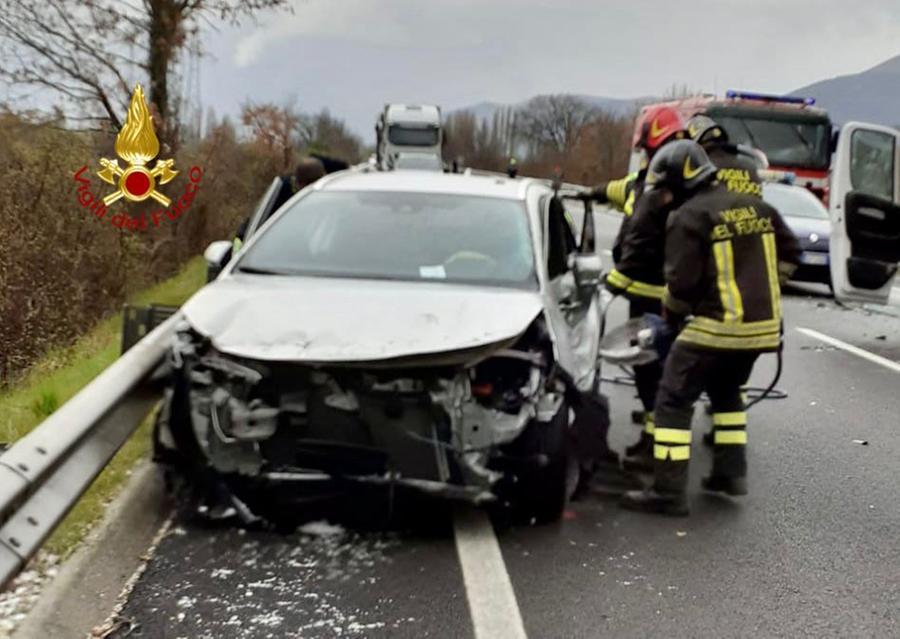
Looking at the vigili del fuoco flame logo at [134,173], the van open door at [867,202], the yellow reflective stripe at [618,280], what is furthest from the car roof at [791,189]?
the yellow reflective stripe at [618,280]

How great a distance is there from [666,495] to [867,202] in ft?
20.6

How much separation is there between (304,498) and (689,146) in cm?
251

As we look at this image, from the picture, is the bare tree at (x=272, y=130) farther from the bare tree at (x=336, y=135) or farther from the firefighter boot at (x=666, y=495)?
the bare tree at (x=336, y=135)

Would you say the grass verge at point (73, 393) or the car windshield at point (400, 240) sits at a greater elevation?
the car windshield at point (400, 240)

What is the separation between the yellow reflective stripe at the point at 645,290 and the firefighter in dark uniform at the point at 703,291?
115 cm

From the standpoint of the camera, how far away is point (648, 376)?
20.8ft

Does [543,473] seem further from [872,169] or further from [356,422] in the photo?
[872,169]

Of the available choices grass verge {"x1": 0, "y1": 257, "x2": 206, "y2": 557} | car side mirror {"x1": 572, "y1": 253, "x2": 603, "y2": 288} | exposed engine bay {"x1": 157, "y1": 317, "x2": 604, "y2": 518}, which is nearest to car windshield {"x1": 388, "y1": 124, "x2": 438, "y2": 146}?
grass verge {"x1": 0, "y1": 257, "x2": 206, "y2": 557}

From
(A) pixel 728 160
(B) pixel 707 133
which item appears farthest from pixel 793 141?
(A) pixel 728 160

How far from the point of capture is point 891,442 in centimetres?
657

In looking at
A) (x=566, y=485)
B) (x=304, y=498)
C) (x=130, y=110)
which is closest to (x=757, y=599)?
(x=566, y=485)

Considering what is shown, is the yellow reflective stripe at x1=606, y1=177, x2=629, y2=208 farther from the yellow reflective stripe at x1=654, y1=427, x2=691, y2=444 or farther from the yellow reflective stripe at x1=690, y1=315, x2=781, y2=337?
the yellow reflective stripe at x1=654, y1=427, x2=691, y2=444

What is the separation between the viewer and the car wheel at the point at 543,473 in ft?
Answer: 14.3

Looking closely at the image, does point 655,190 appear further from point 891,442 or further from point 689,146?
point 891,442
